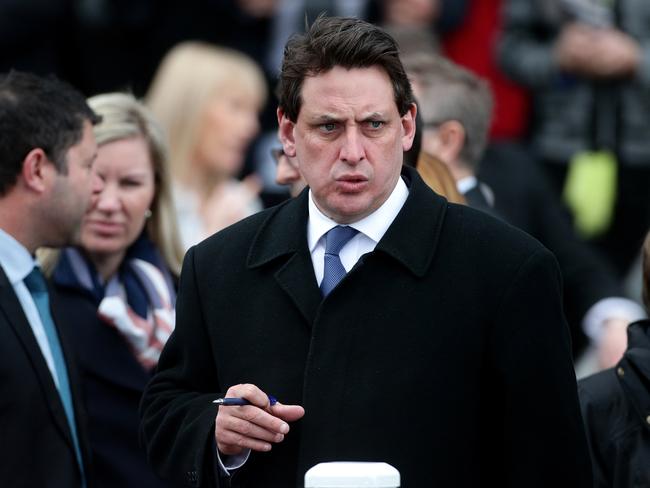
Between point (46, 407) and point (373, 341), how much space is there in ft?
3.86

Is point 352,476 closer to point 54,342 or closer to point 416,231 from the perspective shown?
point 416,231

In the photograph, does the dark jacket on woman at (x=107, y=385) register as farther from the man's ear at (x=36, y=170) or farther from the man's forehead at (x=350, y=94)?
the man's forehead at (x=350, y=94)

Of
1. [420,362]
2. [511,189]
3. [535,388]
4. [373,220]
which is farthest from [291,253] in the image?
[511,189]

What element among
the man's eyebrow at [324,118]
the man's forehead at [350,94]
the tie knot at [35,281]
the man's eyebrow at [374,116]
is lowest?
the tie knot at [35,281]

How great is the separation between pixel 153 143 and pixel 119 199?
0.28m

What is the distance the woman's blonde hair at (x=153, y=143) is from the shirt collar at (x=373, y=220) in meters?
1.60

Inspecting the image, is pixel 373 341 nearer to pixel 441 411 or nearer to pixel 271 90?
pixel 441 411

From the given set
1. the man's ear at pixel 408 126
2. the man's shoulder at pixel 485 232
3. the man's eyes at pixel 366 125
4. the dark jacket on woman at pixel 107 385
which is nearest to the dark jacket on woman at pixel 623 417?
the man's shoulder at pixel 485 232

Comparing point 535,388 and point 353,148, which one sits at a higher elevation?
point 353,148

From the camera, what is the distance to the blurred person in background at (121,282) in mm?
4555

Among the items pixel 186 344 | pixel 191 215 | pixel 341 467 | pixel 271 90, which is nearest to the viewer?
pixel 341 467

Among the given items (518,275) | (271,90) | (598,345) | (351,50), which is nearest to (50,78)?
(351,50)

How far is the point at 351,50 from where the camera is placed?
3.31 m

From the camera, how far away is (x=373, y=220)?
3414 mm
